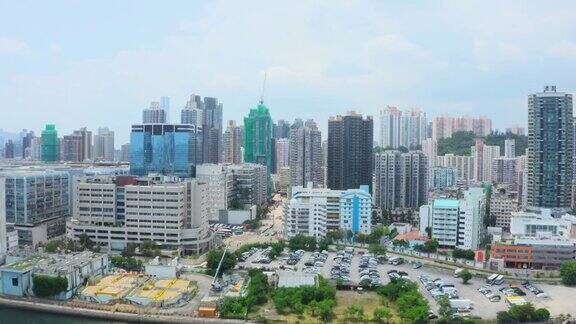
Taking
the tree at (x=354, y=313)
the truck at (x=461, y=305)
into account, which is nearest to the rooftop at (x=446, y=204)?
the truck at (x=461, y=305)

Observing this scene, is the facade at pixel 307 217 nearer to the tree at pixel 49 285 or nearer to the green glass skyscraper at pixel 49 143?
the tree at pixel 49 285

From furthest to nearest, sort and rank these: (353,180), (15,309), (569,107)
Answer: (353,180), (569,107), (15,309)

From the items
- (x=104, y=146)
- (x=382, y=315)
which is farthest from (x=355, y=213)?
(x=104, y=146)

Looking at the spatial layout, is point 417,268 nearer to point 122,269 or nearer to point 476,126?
point 122,269

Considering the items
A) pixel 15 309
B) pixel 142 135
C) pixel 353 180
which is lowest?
pixel 15 309

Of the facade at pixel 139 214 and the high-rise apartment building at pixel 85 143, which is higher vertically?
the high-rise apartment building at pixel 85 143

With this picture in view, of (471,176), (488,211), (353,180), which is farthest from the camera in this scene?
(471,176)

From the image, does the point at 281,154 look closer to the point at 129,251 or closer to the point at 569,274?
the point at 129,251

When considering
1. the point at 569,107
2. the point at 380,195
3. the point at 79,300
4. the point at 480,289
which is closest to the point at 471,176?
the point at 380,195
